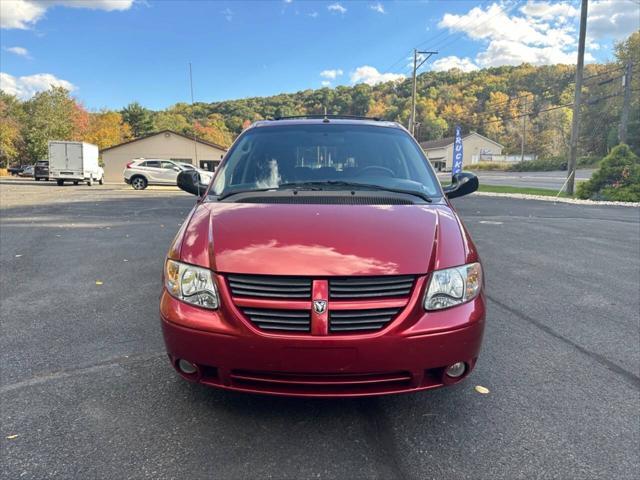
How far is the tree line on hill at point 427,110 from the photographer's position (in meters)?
53.1

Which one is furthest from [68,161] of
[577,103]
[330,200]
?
[330,200]

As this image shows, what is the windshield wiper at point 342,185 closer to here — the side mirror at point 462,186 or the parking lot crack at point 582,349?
the side mirror at point 462,186

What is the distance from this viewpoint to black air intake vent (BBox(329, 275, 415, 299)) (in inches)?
80.7

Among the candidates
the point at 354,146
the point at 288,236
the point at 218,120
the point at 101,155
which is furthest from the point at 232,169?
the point at 218,120

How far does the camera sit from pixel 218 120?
237 feet

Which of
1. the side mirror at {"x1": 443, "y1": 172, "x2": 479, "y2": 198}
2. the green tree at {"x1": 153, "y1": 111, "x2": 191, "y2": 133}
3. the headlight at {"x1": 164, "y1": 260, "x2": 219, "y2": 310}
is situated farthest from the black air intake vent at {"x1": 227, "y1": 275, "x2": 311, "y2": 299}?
the green tree at {"x1": 153, "y1": 111, "x2": 191, "y2": 133}

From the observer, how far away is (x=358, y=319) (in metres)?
2.03

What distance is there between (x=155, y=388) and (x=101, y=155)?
47.1 meters

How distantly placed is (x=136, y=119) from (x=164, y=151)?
3135 cm

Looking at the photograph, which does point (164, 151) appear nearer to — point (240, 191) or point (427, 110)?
point (240, 191)

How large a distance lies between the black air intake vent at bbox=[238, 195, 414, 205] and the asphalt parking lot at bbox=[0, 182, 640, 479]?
1.19 meters

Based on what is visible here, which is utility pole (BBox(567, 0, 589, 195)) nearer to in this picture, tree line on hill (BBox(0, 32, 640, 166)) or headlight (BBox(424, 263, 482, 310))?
headlight (BBox(424, 263, 482, 310))

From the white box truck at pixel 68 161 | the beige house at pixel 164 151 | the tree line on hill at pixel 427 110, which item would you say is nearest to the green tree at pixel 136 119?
the tree line on hill at pixel 427 110

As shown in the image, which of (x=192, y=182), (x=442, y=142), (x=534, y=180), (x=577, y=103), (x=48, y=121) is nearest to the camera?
(x=192, y=182)
